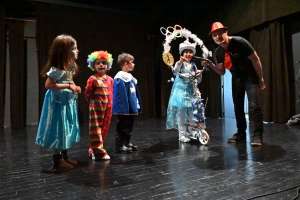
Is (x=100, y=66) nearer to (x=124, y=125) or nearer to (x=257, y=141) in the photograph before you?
(x=124, y=125)

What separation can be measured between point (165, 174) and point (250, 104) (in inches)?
56.0

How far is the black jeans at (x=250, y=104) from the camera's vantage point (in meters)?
2.90

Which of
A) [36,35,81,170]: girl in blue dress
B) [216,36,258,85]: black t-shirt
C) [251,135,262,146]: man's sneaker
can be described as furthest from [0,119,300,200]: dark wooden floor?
[216,36,258,85]: black t-shirt

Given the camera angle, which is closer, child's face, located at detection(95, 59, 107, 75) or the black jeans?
child's face, located at detection(95, 59, 107, 75)

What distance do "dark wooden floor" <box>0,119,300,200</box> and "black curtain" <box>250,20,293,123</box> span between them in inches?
86.4

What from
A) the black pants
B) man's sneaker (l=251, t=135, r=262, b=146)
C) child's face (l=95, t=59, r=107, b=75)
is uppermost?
child's face (l=95, t=59, r=107, b=75)

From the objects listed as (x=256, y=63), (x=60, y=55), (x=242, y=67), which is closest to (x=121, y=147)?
(x=60, y=55)

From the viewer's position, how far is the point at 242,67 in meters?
2.94

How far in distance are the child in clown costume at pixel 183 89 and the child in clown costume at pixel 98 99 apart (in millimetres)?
938

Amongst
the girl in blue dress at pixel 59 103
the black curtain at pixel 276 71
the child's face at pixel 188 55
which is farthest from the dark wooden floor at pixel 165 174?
the black curtain at pixel 276 71

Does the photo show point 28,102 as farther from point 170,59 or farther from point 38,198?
point 38,198

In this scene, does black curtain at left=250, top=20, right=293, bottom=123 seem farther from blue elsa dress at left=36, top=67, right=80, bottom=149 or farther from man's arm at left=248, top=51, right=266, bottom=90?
blue elsa dress at left=36, top=67, right=80, bottom=149

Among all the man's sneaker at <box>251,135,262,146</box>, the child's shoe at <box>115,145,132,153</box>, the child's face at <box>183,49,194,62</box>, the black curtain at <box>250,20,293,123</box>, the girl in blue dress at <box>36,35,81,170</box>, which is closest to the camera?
the girl in blue dress at <box>36,35,81,170</box>

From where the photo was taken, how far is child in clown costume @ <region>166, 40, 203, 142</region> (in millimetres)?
3068
